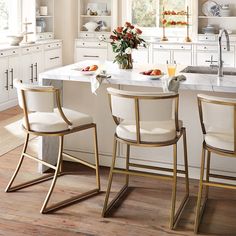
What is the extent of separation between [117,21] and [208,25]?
5.57 ft

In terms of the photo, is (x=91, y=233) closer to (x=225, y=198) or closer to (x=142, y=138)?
(x=142, y=138)

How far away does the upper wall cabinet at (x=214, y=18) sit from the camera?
7.68 m

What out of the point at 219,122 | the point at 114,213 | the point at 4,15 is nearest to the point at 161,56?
the point at 4,15

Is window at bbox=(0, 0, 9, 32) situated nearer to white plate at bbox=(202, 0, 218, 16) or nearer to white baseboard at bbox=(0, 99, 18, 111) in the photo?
white baseboard at bbox=(0, 99, 18, 111)

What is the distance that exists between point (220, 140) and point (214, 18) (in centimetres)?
539

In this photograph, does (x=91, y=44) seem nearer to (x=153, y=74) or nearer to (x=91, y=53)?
(x=91, y=53)

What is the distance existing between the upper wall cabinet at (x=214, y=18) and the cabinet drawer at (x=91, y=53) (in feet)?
5.85

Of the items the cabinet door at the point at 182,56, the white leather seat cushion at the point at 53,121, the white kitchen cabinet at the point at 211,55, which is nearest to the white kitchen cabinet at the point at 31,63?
the cabinet door at the point at 182,56

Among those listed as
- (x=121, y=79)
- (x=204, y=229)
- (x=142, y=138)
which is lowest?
(x=204, y=229)

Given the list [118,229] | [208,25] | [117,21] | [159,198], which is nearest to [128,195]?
[159,198]

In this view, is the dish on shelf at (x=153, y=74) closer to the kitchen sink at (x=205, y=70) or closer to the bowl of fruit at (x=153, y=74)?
the bowl of fruit at (x=153, y=74)

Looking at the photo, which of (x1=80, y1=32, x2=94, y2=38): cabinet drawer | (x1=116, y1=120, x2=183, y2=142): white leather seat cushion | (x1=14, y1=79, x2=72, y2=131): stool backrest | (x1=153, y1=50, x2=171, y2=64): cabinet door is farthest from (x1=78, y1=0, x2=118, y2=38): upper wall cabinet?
(x1=116, y1=120, x2=183, y2=142): white leather seat cushion

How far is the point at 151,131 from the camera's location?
10.2 ft

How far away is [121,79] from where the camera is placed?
3.62m
